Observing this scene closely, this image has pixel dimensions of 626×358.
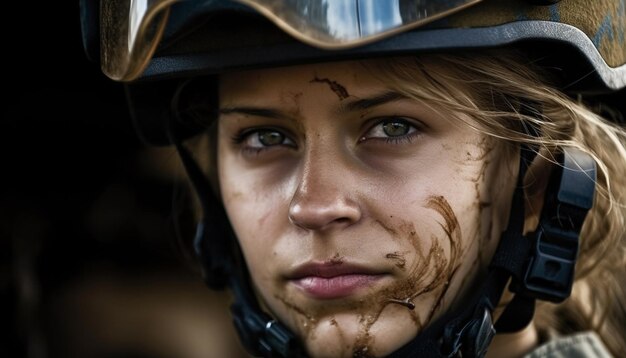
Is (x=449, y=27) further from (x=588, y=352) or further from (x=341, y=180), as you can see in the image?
(x=588, y=352)

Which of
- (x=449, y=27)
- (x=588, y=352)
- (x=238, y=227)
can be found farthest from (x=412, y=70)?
(x=588, y=352)

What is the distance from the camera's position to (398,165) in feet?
6.14

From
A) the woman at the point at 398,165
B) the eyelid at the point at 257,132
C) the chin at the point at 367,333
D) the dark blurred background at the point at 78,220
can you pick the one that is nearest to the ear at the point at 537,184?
the woman at the point at 398,165

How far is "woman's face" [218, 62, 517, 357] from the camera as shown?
184 cm

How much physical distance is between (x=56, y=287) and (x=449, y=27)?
2.22 m

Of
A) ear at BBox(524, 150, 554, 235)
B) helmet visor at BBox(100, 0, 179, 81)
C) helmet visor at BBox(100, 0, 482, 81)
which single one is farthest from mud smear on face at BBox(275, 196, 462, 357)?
helmet visor at BBox(100, 0, 179, 81)

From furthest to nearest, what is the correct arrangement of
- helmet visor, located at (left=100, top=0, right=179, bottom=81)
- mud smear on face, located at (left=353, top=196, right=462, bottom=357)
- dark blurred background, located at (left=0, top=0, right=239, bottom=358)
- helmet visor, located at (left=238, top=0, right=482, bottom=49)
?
dark blurred background, located at (left=0, top=0, right=239, bottom=358) < mud smear on face, located at (left=353, top=196, right=462, bottom=357) < helmet visor, located at (left=100, top=0, right=179, bottom=81) < helmet visor, located at (left=238, top=0, right=482, bottom=49)

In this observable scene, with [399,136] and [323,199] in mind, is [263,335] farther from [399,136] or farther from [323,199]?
[399,136]

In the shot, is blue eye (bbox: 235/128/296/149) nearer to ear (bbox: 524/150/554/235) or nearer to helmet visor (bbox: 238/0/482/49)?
helmet visor (bbox: 238/0/482/49)

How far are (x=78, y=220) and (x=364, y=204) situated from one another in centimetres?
200

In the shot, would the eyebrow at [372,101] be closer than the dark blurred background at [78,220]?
Yes

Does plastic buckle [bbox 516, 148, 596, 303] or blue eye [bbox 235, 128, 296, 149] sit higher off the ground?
blue eye [bbox 235, 128, 296, 149]

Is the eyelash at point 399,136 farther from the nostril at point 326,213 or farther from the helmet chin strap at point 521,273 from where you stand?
the helmet chin strap at point 521,273

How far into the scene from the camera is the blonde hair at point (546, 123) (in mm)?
1846
